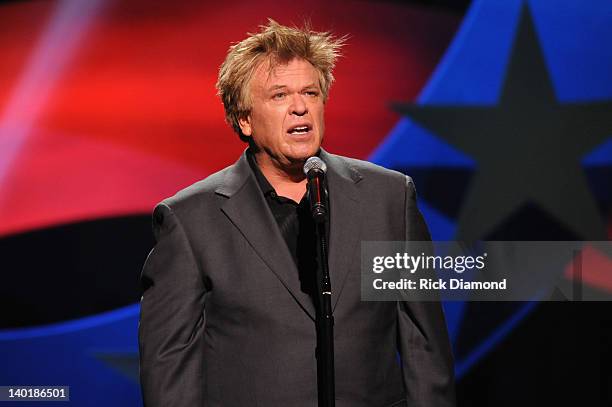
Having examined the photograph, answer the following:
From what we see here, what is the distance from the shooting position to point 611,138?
310 centimetres

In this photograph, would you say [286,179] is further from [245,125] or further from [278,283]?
[278,283]

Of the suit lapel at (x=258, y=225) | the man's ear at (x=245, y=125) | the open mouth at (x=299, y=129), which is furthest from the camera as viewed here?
the man's ear at (x=245, y=125)

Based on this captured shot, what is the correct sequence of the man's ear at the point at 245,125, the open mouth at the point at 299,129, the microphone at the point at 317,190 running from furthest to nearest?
the man's ear at the point at 245,125
the open mouth at the point at 299,129
the microphone at the point at 317,190

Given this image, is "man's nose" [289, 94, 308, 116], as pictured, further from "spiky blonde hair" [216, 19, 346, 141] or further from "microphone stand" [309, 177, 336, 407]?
"microphone stand" [309, 177, 336, 407]

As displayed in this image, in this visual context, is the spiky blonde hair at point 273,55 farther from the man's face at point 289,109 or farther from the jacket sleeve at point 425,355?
the jacket sleeve at point 425,355

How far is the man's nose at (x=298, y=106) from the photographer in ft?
6.93

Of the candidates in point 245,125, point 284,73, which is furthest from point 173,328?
point 284,73

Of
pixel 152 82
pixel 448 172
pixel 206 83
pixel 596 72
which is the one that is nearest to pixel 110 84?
pixel 152 82

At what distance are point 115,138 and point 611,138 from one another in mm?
1984

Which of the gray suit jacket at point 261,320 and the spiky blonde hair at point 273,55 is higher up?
the spiky blonde hair at point 273,55

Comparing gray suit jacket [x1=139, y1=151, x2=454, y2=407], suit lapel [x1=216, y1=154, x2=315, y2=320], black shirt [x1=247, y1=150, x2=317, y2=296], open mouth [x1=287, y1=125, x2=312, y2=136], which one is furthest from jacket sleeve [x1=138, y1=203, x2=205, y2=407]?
open mouth [x1=287, y1=125, x2=312, y2=136]

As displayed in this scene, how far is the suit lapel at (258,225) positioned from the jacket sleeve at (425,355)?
283 millimetres

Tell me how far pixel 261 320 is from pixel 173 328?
9.2 inches

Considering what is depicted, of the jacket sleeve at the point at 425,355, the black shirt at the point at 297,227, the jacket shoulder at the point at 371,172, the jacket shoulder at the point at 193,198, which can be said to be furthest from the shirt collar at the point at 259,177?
the jacket sleeve at the point at 425,355
